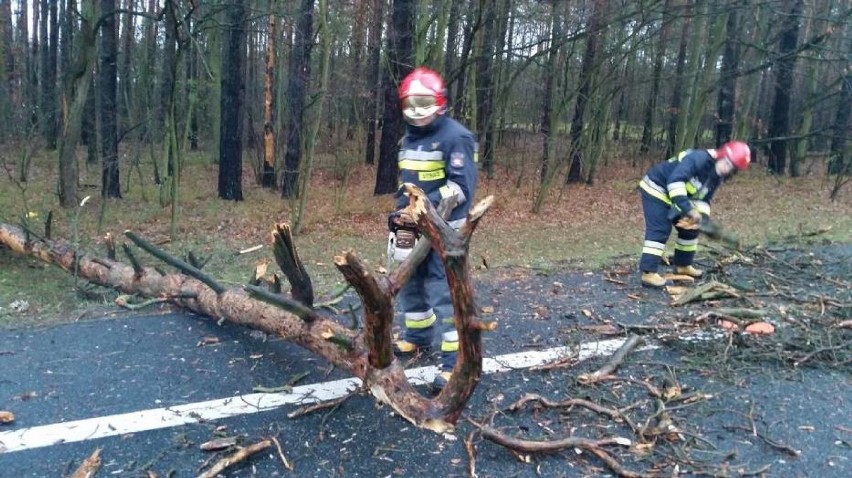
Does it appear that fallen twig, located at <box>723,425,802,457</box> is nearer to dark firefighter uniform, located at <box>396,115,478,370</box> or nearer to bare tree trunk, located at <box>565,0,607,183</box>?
dark firefighter uniform, located at <box>396,115,478,370</box>

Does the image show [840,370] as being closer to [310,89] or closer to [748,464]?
[748,464]

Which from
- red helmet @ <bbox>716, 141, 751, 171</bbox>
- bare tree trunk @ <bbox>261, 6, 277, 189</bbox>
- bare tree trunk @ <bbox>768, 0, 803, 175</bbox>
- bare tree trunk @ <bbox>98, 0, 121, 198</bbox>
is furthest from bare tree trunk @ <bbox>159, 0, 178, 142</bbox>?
bare tree trunk @ <bbox>768, 0, 803, 175</bbox>

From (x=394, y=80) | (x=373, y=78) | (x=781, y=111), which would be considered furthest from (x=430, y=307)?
(x=781, y=111)

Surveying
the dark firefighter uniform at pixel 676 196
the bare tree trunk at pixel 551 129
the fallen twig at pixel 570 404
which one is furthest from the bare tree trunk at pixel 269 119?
the fallen twig at pixel 570 404

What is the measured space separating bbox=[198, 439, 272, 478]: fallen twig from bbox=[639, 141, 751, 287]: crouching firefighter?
442 cm

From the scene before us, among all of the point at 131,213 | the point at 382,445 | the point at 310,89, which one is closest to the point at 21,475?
the point at 382,445

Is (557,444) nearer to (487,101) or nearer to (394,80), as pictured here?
(394,80)

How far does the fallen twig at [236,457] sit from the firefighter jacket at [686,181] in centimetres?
459

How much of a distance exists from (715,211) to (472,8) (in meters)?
6.25

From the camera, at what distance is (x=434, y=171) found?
4219mm

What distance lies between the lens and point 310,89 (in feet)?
46.9

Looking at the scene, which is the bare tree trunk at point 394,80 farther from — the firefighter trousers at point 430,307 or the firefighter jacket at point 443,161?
the firefighter trousers at point 430,307

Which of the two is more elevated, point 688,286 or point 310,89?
point 310,89

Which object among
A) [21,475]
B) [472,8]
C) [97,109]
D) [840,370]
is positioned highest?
[472,8]
